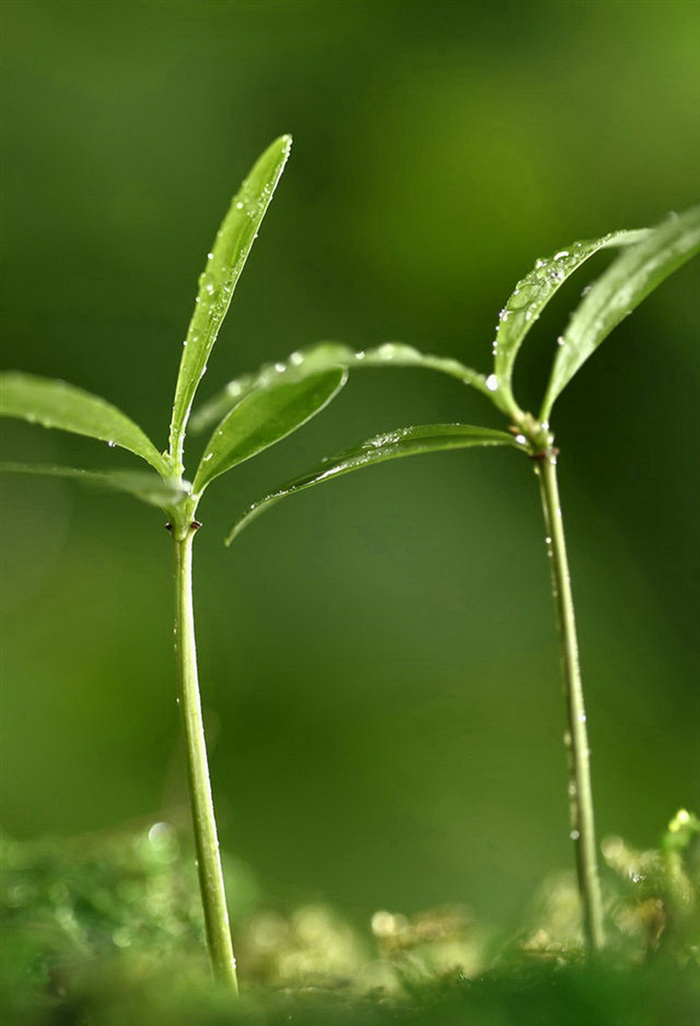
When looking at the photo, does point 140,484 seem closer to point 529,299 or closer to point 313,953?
point 529,299

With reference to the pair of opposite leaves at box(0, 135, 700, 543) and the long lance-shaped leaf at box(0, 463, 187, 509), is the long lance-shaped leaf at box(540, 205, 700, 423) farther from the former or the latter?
the long lance-shaped leaf at box(0, 463, 187, 509)

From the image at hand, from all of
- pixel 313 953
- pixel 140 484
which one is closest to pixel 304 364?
pixel 140 484

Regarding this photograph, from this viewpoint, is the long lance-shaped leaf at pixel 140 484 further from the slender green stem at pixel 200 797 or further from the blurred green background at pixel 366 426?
the blurred green background at pixel 366 426

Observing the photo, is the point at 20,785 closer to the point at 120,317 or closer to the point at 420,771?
the point at 420,771

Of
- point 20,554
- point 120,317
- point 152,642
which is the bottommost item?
point 152,642

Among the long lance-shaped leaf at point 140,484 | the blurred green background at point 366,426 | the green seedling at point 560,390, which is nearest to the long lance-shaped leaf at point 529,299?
the green seedling at point 560,390

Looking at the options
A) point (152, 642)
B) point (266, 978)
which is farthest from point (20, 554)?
point (266, 978)
